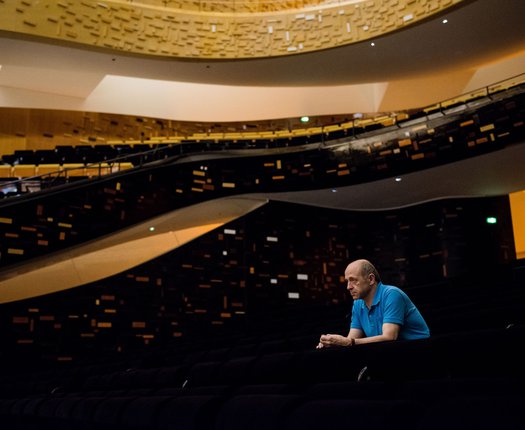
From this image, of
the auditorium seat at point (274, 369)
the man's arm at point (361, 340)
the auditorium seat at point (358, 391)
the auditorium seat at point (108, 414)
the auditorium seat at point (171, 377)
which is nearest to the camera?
the auditorium seat at point (358, 391)

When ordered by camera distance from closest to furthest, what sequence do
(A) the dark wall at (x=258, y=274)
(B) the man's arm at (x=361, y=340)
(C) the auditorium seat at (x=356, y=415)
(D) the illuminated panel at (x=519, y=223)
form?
(C) the auditorium seat at (x=356, y=415)
(B) the man's arm at (x=361, y=340)
(A) the dark wall at (x=258, y=274)
(D) the illuminated panel at (x=519, y=223)

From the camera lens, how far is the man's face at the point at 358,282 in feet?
6.50

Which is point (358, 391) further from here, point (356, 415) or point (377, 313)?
point (377, 313)

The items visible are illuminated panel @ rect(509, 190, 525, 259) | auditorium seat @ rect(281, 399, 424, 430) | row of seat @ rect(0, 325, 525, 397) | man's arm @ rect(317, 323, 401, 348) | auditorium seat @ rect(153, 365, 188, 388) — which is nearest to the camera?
auditorium seat @ rect(281, 399, 424, 430)

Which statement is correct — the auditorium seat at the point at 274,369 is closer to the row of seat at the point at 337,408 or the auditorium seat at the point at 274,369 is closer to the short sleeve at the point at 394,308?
the row of seat at the point at 337,408

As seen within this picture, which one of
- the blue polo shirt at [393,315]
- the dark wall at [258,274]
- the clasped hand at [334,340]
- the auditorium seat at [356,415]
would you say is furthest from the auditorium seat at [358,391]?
the dark wall at [258,274]

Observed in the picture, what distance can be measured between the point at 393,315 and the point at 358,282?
0.16 m

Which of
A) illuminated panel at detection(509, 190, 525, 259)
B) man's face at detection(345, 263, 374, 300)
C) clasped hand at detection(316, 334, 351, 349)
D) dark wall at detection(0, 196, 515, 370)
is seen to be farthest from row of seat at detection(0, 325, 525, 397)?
illuminated panel at detection(509, 190, 525, 259)

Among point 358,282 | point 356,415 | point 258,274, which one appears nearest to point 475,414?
point 356,415

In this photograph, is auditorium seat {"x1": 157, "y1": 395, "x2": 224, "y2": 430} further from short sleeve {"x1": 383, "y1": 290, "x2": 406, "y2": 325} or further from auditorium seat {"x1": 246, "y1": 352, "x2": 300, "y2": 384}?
short sleeve {"x1": 383, "y1": 290, "x2": 406, "y2": 325}

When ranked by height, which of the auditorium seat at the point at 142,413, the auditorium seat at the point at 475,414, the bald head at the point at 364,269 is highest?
the bald head at the point at 364,269

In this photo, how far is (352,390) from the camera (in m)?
1.20

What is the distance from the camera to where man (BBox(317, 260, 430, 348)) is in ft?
6.17

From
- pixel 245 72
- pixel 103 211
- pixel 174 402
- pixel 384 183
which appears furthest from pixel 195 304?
pixel 174 402
